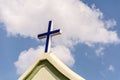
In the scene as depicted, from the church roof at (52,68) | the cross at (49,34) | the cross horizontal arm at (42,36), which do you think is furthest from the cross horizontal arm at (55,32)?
the church roof at (52,68)

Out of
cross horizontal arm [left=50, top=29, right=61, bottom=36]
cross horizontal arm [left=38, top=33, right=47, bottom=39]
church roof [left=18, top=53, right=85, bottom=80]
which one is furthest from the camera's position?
cross horizontal arm [left=38, top=33, right=47, bottom=39]

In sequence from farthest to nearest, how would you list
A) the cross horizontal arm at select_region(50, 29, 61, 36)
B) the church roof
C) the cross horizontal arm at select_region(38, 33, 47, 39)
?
the cross horizontal arm at select_region(38, 33, 47, 39), the cross horizontal arm at select_region(50, 29, 61, 36), the church roof

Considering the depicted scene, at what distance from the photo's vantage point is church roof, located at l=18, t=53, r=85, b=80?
1900cm

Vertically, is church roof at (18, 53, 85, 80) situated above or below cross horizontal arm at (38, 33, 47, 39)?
below

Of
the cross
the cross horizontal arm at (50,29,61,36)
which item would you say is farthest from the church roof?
the cross horizontal arm at (50,29,61,36)

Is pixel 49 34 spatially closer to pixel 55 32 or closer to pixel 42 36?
pixel 55 32

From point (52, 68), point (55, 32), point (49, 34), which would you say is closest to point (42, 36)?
point (49, 34)

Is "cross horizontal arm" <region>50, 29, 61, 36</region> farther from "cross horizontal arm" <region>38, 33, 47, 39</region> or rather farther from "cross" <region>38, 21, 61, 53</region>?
"cross horizontal arm" <region>38, 33, 47, 39</region>

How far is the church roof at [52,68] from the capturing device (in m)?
19.0

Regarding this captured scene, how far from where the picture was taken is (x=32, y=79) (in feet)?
66.5

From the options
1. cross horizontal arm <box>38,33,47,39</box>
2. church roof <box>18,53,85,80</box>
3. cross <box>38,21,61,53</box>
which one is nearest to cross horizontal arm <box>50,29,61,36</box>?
Answer: cross <box>38,21,61,53</box>

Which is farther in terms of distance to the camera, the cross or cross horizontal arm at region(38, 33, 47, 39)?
cross horizontal arm at region(38, 33, 47, 39)

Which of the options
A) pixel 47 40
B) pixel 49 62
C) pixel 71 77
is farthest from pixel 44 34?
pixel 71 77

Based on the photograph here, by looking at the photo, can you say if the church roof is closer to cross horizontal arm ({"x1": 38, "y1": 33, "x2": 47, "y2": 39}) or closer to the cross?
the cross
